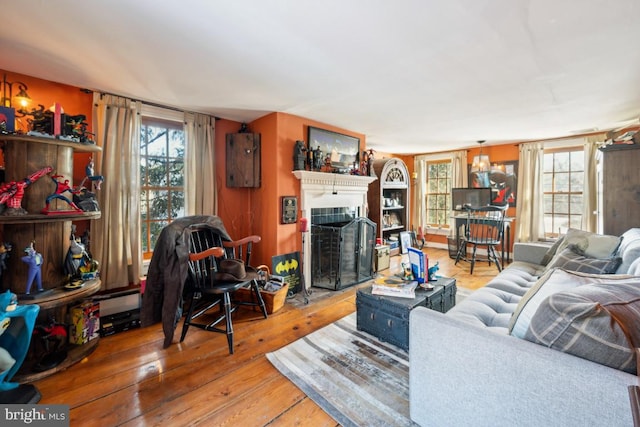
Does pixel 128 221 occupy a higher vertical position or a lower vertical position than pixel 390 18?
lower

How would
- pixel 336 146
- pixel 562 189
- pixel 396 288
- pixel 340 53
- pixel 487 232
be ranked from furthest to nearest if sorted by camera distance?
pixel 562 189 < pixel 487 232 < pixel 336 146 < pixel 396 288 < pixel 340 53

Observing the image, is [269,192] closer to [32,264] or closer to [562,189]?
[32,264]

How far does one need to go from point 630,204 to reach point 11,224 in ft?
16.4

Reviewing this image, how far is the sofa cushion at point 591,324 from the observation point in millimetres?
813

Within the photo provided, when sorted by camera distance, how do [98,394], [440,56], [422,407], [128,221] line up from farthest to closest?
[128,221]
[440,56]
[98,394]
[422,407]

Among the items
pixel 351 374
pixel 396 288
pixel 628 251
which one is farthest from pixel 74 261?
pixel 628 251

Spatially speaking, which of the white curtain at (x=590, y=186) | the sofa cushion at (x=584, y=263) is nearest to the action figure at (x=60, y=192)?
the sofa cushion at (x=584, y=263)

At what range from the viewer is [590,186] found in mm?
4262

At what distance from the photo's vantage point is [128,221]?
268 cm

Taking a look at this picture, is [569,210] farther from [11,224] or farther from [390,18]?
[11,224]

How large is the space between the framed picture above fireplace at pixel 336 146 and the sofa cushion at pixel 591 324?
2.89 m

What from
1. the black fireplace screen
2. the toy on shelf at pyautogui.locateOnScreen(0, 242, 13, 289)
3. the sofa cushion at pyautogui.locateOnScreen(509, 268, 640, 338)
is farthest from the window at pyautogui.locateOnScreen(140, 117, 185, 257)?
the sofa cushion at pyautogui.locateOnScreen(509, 268, 640, 338)

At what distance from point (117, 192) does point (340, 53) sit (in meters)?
2.35

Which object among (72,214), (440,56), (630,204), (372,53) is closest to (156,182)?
(72,214)
